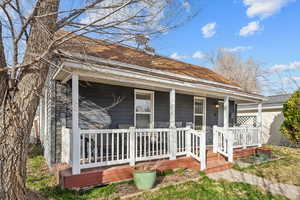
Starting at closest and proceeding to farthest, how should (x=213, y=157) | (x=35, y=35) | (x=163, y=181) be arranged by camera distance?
1. (x=35, y=35)
2. (x=163, y=181)
3. (x=213, y=157)

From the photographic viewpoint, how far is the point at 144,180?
12.8 ft

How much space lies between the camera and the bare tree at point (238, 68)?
23.6 metres

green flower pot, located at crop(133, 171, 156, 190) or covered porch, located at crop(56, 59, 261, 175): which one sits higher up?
covered porch, located at crop(56, 59, 261, 175)

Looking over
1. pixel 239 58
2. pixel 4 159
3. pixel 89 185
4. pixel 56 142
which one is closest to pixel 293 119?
pixel 89 185

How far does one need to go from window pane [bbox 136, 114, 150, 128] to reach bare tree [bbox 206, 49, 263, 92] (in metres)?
20.5

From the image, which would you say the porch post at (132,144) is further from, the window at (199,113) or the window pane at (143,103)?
the window at (199,113)

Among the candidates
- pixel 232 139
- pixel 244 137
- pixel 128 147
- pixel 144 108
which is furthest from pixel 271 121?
pixel 128 147

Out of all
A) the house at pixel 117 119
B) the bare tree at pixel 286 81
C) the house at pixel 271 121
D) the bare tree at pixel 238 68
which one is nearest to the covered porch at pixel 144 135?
the house at pixel 117 119

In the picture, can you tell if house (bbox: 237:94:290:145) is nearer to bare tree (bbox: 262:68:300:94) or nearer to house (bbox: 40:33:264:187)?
bare tree (bbox: 262:68:300:94)

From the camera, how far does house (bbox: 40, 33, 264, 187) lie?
389 cm

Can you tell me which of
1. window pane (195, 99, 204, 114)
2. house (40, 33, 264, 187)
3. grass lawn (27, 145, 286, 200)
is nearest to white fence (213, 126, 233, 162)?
house (40, 33, 264, 187)

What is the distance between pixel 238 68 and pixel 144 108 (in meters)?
22.3

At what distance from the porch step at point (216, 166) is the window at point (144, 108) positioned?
2.46 meters

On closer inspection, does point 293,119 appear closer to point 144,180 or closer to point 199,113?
point 199,113
